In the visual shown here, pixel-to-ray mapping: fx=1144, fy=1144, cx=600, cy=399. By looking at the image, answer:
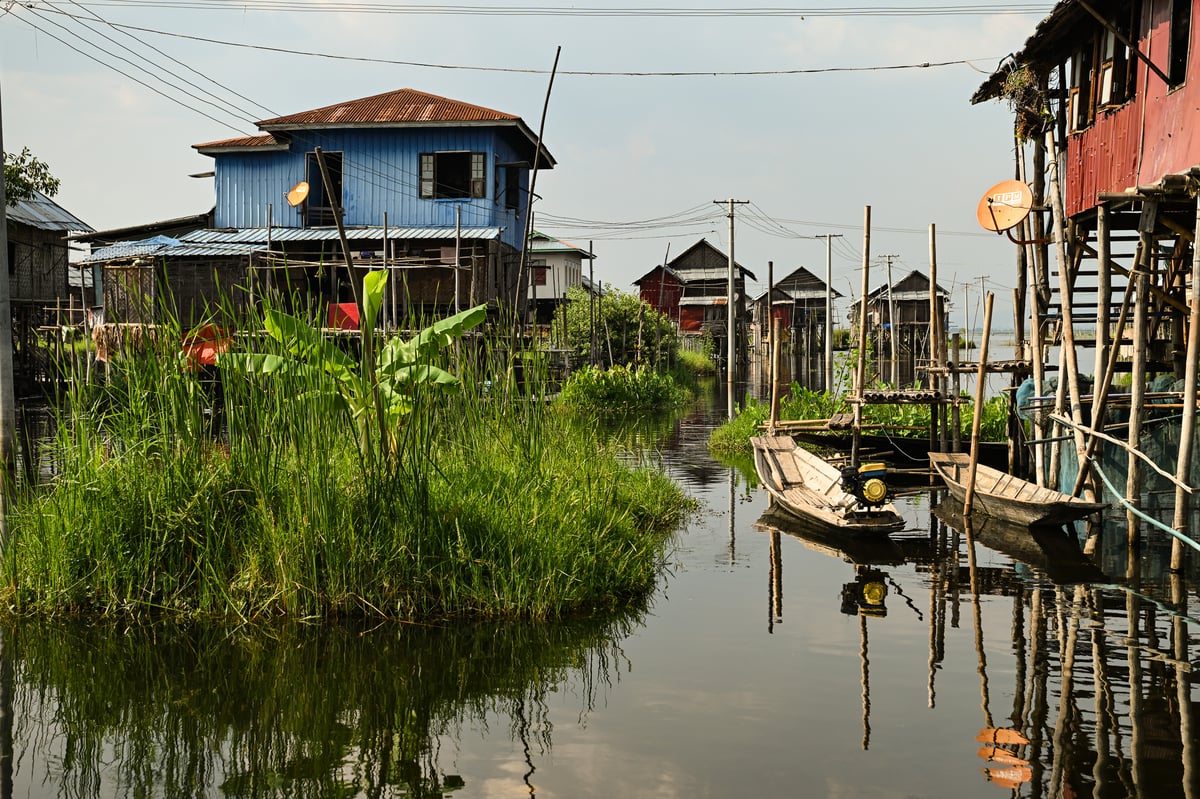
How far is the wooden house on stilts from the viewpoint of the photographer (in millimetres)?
10484

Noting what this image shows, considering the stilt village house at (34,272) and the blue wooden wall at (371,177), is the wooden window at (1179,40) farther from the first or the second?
the stilt village house at (34,272)

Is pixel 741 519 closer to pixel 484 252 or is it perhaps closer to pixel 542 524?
pixel 542 524

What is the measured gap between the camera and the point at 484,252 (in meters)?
26.6

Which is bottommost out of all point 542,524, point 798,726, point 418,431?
point 798,726

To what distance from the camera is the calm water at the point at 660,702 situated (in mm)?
5613

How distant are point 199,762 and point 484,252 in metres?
21.6

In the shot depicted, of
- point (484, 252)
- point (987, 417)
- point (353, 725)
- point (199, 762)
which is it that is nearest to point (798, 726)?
point (353, 725)

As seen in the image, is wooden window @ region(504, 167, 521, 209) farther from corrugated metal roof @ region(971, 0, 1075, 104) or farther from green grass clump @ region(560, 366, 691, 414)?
corrugated metal roof @ region(971, 0, 1075, 104)

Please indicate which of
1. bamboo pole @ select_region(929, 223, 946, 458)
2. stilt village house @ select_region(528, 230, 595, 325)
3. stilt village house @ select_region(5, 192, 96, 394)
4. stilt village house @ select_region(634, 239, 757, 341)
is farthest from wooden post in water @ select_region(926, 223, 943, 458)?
stilt village house @ select_region(634, 239, 757, 341)

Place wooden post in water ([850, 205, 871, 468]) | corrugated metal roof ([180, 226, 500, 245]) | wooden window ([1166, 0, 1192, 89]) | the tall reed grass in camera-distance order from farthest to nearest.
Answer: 1. corrugated metal roof ([180, 226, 500, 245])
2. wooden post in water ([850, 205, 871, 468])
3. wooden window ([1166, 0, 1192, 89])
4. the tall reed grass

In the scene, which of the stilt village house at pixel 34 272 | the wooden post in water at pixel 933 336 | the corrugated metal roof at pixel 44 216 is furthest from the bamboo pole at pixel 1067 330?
Result: the corrugated metal roof at pixel 44 216

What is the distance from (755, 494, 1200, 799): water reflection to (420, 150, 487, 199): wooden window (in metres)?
16.3

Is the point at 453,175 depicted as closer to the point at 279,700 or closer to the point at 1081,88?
the point at 1081,88

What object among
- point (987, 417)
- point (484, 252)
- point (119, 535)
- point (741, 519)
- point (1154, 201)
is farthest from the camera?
point (484, 252)
